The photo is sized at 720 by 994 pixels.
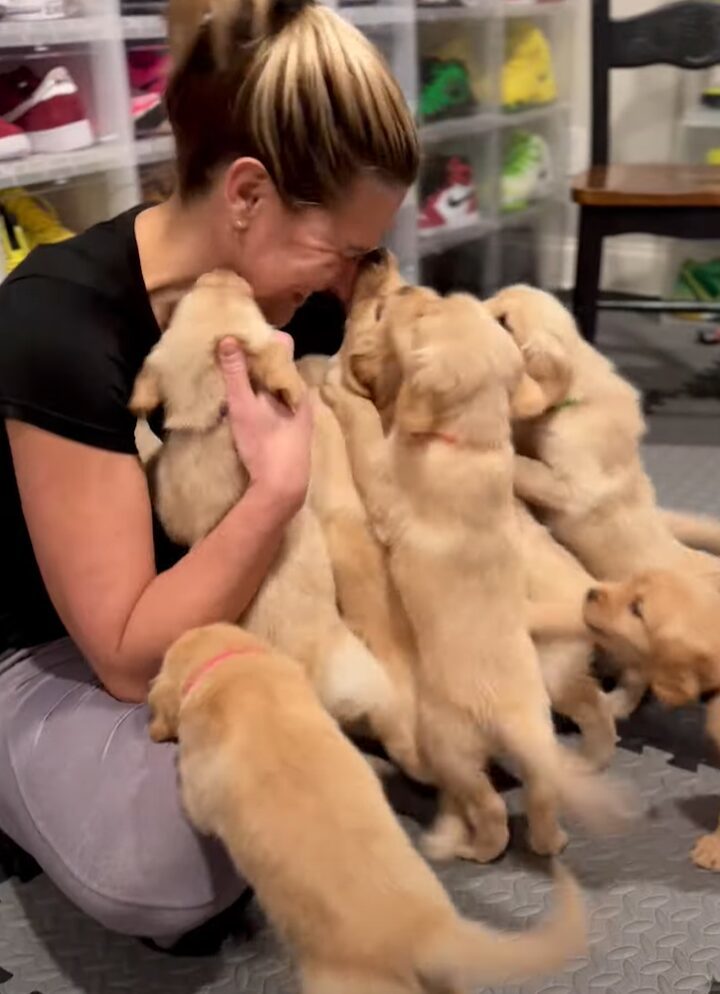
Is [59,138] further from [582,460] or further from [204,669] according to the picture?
[204,669]

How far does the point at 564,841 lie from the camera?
1407 mm

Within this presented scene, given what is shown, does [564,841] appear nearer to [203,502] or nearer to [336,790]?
[336,790]

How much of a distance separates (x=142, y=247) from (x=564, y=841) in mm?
886

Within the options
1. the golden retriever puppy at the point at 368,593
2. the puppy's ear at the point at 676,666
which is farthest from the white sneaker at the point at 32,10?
the puppy's ear at the point at 676,666

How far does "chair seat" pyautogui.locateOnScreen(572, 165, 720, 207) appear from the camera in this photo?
2.56 meters

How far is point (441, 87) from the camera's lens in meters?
3.11

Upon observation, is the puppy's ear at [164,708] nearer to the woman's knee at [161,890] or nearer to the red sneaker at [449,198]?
the woman's knee at [161,890]

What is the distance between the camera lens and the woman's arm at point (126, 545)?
1162mm

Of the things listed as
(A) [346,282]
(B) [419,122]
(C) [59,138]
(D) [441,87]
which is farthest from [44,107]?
(D) [441,87]

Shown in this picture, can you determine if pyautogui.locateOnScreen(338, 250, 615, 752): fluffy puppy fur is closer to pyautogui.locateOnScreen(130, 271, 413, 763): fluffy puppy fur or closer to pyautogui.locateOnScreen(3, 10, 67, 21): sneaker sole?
pyautogui.locateOnScreen(130, 271, 413, 763): fluffy puppy fur

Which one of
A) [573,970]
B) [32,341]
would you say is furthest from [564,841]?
[32,341]

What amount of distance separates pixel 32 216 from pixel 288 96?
114 centimetres

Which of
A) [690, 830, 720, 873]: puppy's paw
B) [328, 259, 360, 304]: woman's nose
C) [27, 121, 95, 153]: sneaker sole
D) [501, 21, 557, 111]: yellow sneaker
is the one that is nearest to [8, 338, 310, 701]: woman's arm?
[328, 259, 360, 304]: woman's nose

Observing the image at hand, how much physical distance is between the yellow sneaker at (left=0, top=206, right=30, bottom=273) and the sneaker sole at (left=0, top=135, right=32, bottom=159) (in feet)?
0.33
